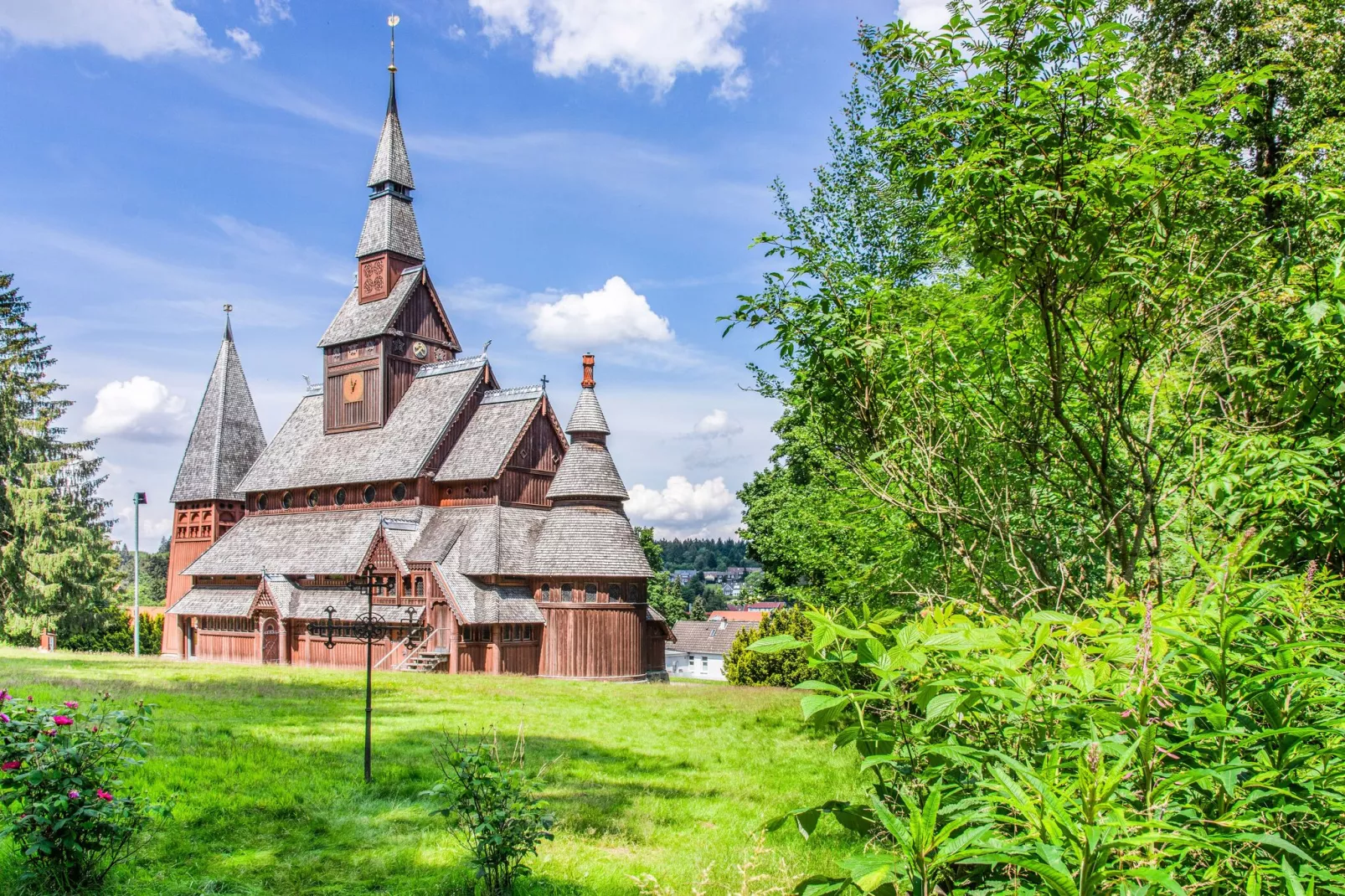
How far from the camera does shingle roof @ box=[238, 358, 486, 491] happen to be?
36.6 metres

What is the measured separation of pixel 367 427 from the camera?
39.7m

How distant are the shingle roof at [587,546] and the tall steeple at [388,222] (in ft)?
48.1

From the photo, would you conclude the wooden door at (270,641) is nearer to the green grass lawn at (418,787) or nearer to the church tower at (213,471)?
the church tower at (213,471)

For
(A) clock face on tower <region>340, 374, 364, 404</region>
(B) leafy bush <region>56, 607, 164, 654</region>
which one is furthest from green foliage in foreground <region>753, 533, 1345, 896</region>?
(B) leafy bush <region>56, 607, 164, 654</region>

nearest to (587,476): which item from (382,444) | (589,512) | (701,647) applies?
(589,512)

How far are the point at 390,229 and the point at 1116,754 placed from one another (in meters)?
41.4

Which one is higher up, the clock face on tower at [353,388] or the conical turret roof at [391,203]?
the conical turret roof at [391,203]

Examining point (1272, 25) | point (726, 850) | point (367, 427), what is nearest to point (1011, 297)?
point (726, 850)

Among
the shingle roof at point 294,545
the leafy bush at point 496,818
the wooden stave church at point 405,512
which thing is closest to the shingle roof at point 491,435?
the wooden stave church at point 405,512

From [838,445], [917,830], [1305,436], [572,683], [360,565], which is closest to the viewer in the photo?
[917,830]

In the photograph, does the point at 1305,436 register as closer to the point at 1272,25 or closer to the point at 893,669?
the point at 893,669

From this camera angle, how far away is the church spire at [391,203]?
131ft

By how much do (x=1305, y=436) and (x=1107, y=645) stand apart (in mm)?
2815

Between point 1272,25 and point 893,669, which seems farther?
point 1272,25
